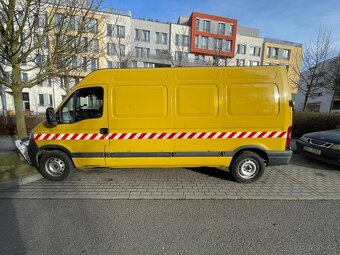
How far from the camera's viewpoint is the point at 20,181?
4.43 metres

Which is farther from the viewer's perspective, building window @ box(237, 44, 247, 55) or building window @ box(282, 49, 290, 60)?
building window @ box(282, 49, 290, 60)

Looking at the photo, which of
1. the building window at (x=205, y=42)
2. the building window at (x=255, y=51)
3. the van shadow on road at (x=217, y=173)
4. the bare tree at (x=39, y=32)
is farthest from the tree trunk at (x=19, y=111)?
the building window at (x=255, y=51)

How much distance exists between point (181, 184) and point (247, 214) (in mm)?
1538

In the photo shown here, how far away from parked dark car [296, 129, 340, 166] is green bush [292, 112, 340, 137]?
372cm

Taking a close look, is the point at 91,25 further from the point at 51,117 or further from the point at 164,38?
the point at 164,38

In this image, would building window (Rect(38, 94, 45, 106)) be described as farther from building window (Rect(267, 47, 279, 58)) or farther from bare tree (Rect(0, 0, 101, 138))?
building window (Rect(267, 47, 279, 58))

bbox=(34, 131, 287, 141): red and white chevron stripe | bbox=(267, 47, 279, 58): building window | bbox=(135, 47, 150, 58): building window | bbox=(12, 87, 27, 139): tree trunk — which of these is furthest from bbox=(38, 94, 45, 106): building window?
bbox=(267, 47, 279, 58): building window

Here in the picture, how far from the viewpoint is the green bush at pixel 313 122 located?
9.18 meters

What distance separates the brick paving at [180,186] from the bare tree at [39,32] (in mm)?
2896

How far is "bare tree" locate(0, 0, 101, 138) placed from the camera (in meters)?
4.93

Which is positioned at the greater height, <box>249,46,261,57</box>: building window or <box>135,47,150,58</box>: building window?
<box>249,46,261,57</box>: building window

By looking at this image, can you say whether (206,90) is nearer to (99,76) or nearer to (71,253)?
(99,76)

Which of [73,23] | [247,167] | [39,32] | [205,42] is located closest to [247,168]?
[247,167]

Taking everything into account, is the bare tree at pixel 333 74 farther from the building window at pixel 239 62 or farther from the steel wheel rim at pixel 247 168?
the building window at pixel 239 62
